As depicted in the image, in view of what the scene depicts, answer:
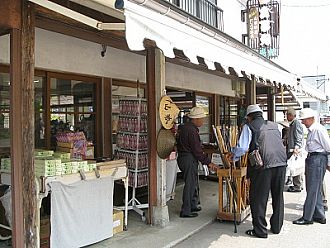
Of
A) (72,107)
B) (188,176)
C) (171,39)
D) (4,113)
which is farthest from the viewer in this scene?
(72,107)

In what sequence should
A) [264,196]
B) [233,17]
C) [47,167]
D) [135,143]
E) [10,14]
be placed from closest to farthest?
1. [10,14]
2. [47,167]
3. [264,196]
4. [135,143]
5. [233,17]

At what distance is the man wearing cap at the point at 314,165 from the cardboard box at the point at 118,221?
3.01m

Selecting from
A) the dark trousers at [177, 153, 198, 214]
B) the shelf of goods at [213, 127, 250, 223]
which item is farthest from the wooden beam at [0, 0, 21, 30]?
the dark trousers at [177, 153, 198, 214]

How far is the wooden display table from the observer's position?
20.0 feet

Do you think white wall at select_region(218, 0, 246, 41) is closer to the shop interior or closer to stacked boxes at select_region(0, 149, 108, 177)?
the shop interior

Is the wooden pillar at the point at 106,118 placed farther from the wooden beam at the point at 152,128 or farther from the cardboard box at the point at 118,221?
the cardboard box at the point at 118,221

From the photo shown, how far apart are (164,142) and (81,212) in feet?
5.82

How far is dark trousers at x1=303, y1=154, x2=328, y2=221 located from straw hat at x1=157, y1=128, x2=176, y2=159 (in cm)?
242

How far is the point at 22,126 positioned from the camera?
3758mm

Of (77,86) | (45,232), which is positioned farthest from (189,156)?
(45,232)

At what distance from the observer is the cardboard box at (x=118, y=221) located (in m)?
5.53

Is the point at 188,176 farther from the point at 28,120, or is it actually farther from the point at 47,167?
the point at 28,120

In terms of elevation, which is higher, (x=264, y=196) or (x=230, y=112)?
(x=230, y=112)

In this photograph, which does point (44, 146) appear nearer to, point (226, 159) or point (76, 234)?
point (76, 234)
